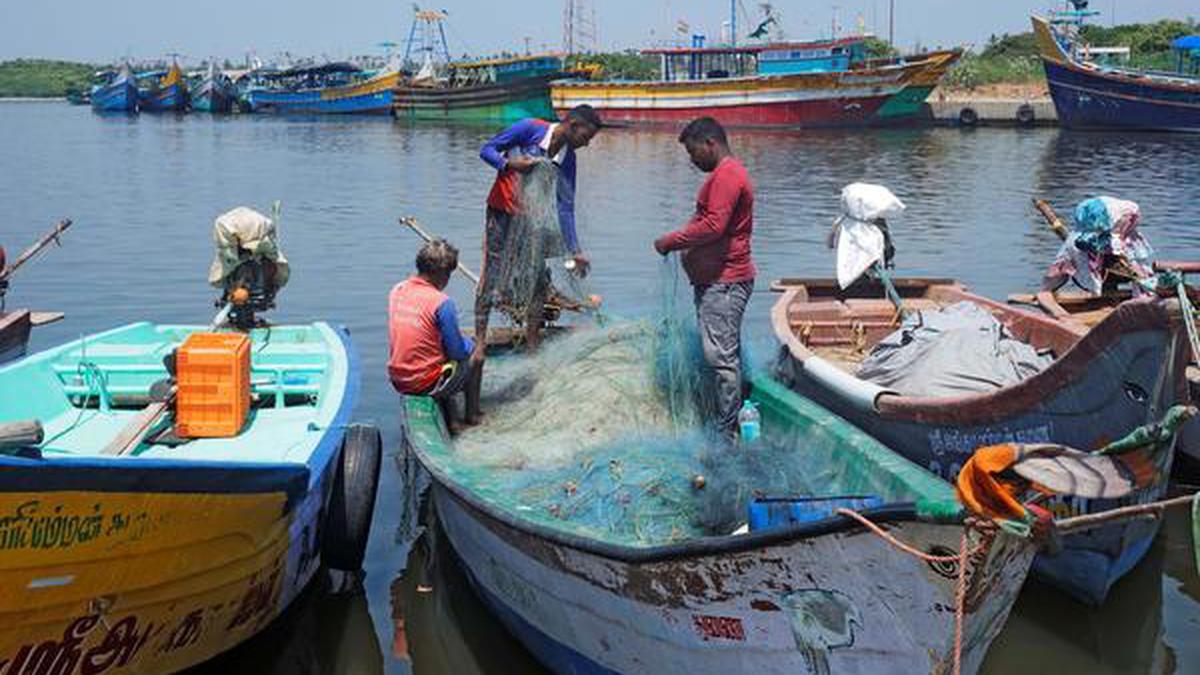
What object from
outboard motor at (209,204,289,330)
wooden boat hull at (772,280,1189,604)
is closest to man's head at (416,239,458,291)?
outboard motor at (209,204,289,330)

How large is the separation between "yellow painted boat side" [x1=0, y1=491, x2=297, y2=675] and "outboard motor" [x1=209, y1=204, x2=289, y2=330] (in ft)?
10.5

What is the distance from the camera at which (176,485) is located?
4621 millimetres

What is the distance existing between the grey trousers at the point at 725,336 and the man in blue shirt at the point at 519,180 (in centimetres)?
148

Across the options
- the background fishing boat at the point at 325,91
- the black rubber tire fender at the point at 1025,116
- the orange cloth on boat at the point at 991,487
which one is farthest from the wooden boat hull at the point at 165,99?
the orange cloth on boat at the point at 991,487

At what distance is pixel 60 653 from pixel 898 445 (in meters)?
4.58

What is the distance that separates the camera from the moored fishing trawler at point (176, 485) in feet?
14.4

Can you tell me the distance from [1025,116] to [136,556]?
4575 cm

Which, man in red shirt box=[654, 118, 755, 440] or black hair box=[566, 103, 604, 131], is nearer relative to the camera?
man in red shirt box=[654, 118, 755, 440]

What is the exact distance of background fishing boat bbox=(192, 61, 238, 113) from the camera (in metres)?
68.5

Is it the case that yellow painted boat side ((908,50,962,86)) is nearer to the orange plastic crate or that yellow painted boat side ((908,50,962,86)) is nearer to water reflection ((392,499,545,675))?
water reflection ((392,499,545,675))

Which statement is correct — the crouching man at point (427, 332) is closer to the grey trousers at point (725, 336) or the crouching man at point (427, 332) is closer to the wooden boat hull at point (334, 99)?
the grey trousers at point (725, 336)

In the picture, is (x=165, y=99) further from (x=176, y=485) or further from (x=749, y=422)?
(x=176, y=485)

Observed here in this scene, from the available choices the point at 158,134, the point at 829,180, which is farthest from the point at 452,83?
the point at 829,180

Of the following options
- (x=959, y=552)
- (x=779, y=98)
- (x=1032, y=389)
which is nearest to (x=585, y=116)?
(x=1032, y=389)
